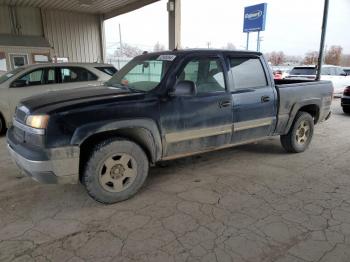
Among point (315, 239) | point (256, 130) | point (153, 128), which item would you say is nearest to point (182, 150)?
point (153, 128)

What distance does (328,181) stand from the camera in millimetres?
4160

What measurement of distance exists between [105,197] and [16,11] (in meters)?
14.8

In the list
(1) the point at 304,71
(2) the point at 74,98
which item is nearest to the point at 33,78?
(2) the point at 74,98

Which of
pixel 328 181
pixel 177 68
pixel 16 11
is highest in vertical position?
pixel 16 11

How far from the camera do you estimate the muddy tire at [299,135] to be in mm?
5207

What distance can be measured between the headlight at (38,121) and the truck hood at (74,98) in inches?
3.3

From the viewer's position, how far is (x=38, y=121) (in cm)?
300

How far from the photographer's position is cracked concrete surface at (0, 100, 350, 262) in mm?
2594

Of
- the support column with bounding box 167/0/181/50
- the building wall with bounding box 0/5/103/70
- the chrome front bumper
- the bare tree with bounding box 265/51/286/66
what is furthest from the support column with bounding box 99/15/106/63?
the bare tree with bounding box 265/51/286/66

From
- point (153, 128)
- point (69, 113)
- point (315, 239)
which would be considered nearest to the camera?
point (315, 239)

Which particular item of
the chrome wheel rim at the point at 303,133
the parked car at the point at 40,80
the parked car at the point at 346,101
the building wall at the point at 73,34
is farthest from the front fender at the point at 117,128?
the building wall at the point at 73,34

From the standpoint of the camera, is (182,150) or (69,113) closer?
(69,113)

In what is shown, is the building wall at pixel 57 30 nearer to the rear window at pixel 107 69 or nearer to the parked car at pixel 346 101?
the rear window at pixel 107 69

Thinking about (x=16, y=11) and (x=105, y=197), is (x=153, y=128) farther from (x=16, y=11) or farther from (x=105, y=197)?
(x=16, y=11)
